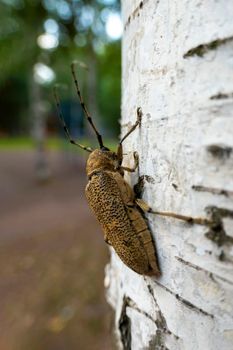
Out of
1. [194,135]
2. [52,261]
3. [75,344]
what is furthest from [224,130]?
[52,261]

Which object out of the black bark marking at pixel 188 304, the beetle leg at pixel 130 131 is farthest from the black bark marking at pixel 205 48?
the black bark marking at pixel 188 304

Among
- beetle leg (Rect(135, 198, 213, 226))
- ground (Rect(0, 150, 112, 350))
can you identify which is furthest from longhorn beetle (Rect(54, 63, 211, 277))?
ground (Rect(0, 150, 112, 350))

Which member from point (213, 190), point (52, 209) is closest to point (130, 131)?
point (213, 190)

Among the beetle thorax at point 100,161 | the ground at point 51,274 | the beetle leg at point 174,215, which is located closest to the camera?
the beetle leg at point 174,215

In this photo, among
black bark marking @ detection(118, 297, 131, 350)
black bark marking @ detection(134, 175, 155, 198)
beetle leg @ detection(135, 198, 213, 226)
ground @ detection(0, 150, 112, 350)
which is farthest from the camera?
ground @ detection(0, 150, 112, 350)

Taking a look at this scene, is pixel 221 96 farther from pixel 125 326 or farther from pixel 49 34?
pixel 49 34

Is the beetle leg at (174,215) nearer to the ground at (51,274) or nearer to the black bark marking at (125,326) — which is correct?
the black bark marking at (125,326)

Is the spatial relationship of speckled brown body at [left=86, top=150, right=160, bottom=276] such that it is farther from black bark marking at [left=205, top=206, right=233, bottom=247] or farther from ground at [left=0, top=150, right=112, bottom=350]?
ground at [left=0, top=150, right=112, bottom=350]
